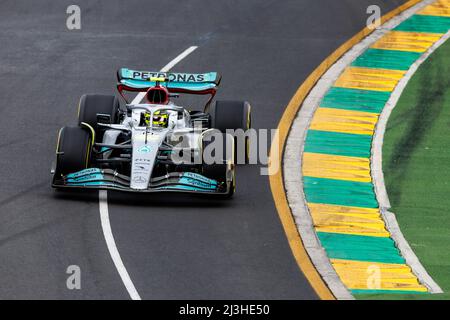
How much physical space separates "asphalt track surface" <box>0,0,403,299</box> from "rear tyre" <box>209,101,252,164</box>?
0.31 m

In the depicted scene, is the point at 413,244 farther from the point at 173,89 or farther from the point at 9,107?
the point at 9,107

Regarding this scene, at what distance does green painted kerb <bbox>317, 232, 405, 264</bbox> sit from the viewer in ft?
60.4

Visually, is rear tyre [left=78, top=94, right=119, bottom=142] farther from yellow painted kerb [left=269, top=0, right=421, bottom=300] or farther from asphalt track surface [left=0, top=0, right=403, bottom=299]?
yellow painted kerb [left=269, top=0, right=421, bottom=300]

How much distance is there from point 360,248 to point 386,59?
33.9 ft

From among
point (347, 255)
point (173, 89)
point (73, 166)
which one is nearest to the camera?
point (347, 255)

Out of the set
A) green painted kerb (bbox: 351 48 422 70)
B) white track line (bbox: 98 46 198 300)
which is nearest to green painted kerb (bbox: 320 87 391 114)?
green painted kerb (bbox: 351 48 422 70)

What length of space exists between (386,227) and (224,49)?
986 centimetres

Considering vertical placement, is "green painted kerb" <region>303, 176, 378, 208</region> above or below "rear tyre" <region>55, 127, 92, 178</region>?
below

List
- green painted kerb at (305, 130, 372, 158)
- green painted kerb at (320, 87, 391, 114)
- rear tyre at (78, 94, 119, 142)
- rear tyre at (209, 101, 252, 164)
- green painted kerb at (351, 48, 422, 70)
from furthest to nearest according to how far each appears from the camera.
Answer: green painted kerb at (351, 48, 422, 70) → green painted kerb at (320, 87, 391, 114) → green painted kerb at (305, 130, 372, 158) → rear tyre at (209, 101, 252, 164) → rear tyre at (78, 94, 119, 142)

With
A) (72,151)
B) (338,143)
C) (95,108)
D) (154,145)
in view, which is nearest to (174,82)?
(95,108)

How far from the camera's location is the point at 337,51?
2877 cm

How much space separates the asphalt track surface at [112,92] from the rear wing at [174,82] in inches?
63.6
